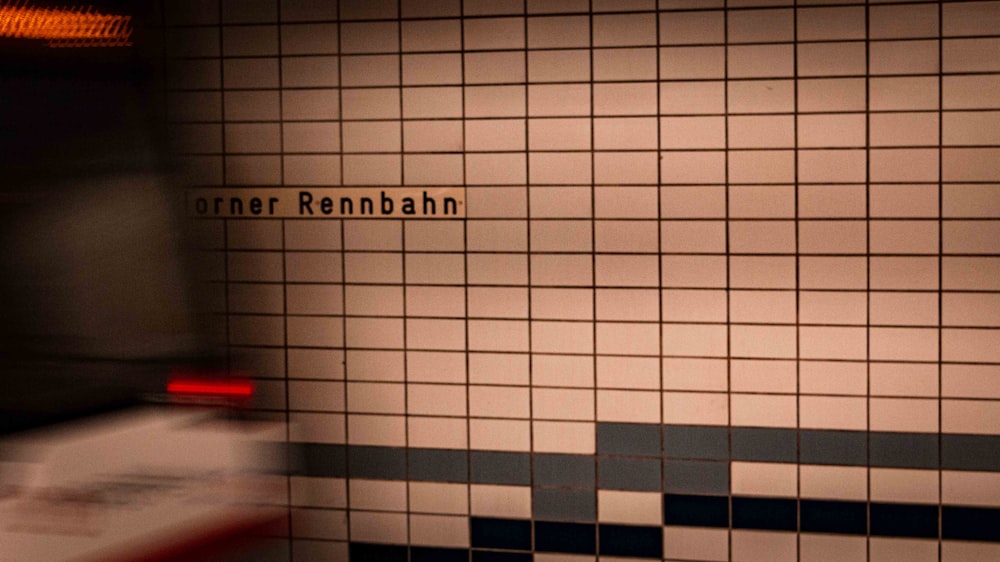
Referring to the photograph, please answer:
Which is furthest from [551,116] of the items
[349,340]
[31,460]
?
[31,460]

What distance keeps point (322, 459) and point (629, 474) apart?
4.56ft

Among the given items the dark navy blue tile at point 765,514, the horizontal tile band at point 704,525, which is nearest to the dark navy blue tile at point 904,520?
the horizontal tile band at point 704,525

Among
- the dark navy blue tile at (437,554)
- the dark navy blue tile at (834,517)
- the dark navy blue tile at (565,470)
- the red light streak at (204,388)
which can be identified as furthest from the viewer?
the dark navy blue tile at (437,554)

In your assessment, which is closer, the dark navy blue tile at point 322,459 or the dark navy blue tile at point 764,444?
the dark navy blue tile at point 764,444

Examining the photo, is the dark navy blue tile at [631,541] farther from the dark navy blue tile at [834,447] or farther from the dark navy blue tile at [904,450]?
the dark navy blue tile at [904,450]

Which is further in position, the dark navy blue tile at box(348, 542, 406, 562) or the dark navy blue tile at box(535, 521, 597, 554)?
the dark navy blue tile at box(348, 542, 406, 562)

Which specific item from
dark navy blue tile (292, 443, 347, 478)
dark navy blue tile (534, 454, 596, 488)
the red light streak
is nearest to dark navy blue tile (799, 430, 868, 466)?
dark navy blue tile (534, 454, 596, 488)

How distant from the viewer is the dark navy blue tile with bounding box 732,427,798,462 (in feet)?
16.1

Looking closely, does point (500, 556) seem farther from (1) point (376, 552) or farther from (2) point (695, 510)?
(2) point (695, 510)

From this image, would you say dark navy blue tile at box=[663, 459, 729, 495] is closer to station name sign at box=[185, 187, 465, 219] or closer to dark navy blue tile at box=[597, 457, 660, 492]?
dark navy blue tile at box=[597, 457, 660, 492]

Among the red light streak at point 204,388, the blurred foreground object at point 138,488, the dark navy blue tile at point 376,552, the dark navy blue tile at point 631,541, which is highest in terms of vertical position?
the red light streak at point 204,388

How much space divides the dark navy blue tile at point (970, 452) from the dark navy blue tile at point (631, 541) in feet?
4.02

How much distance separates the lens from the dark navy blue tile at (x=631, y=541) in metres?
5.03

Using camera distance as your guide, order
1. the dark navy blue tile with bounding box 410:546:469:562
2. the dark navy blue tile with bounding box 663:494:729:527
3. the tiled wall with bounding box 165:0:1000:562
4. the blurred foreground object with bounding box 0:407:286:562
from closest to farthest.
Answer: the blurred foreground object with bounding box 0:407:286:562 < the tiled wall with bounding box 165:0:1000:562 < the dark navy blue tile with bounding box 663:494:729:527 < the dark navy blue tile with bounding box 410:546:469:562
